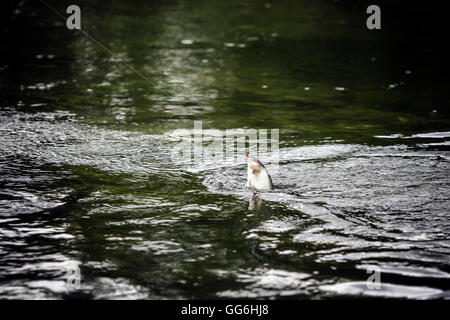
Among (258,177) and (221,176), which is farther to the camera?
(221,176)

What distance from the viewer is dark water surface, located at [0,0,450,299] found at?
4246 mm

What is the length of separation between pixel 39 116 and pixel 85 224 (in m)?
3.76

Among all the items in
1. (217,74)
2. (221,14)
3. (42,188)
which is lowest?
(42,188)

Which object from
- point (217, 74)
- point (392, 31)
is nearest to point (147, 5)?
point (392, 31)

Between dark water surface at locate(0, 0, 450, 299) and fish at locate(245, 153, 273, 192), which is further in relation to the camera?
fish at locate(245, 153, 273, 192)

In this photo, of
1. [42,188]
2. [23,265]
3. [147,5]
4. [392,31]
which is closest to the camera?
[23,265]

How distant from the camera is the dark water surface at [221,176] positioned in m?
4.25

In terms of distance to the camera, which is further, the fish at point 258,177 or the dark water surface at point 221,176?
the fish at point 258,177

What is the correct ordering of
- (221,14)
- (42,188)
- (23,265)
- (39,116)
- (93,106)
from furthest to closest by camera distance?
(221,14) → (93,106) → (39,116) → (42,188) → (23,265)

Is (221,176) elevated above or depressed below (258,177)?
below

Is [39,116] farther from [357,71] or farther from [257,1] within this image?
[257,1]

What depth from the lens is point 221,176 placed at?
6.16 metres

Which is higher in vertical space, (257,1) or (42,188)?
(257,1)

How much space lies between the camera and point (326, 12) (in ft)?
61.7
